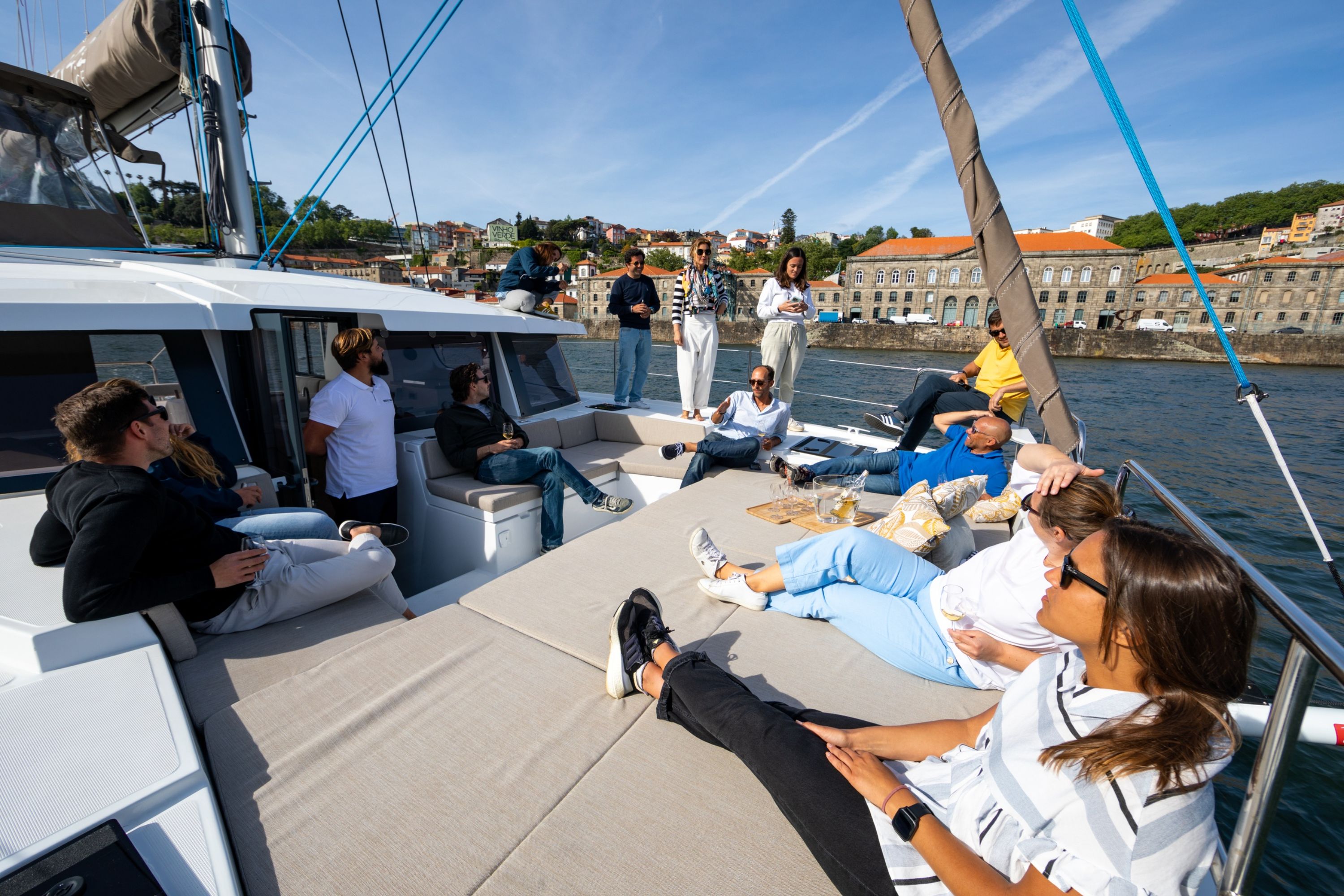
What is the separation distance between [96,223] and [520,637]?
18.7 ft

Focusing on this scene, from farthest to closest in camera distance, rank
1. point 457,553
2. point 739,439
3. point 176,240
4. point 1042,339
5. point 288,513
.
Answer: point 176,240 → point 739,439 → point 457,553 → point 288,513 → point 1042,339

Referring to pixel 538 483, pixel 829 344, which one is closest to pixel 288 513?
pixel 538 483

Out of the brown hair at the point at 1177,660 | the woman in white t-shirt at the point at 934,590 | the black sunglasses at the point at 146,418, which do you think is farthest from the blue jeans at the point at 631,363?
the brown hair at the point at 1177,660

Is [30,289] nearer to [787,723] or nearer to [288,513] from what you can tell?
[288,513]

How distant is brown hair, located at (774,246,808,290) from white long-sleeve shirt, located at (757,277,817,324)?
0.11 ft

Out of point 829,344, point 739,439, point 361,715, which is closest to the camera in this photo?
point 361,715

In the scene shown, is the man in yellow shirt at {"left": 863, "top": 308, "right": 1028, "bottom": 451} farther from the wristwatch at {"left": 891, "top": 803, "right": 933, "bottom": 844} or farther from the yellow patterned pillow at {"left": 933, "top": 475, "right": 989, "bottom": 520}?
the wristwatch at {"left": 891, "top": 803, "right": 933, "bottom": 844}

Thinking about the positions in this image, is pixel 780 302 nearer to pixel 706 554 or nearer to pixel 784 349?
pixel 784 349

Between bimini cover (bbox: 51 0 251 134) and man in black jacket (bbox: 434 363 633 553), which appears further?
bimini cover (bbox: 51 0 251 134)

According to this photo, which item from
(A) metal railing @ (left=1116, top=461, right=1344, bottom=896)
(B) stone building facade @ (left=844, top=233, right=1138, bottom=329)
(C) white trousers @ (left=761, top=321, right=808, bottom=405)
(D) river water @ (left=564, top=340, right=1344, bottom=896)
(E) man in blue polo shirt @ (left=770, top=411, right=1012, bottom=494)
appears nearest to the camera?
Result: (A) metal railing @ (left=1116, top=461, right=1344, bottom=896)

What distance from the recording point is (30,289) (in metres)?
2.33

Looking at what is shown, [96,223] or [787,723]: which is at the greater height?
[96,223]

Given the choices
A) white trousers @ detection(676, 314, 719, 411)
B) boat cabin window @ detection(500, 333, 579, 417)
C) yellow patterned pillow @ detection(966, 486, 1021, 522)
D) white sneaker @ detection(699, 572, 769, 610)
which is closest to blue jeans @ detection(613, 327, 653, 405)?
white trousers @ detection(676, 314, 719, 411)

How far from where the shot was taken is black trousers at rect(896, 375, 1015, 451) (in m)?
4.64
